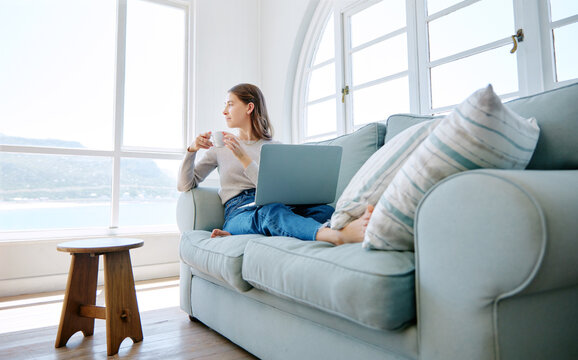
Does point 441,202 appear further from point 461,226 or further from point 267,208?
point 267,208

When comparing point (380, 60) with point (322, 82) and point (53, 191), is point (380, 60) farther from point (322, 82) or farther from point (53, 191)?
point (53, 191)

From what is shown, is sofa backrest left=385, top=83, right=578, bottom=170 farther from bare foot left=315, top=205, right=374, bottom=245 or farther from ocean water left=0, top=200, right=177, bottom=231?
ocean water left=0, top=200, right=177, bottom=231

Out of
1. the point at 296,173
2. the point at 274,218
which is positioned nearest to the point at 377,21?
the point at 296,173

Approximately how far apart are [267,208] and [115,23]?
2642 mm

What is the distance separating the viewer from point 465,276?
0.72 m

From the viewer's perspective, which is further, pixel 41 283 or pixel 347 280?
pixel 41 283

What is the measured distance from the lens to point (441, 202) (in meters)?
0.77

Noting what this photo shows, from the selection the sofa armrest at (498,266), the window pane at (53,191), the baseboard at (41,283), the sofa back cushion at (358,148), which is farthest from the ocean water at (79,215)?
the sofa armrest at (498,266)

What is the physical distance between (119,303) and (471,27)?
94.9 inches

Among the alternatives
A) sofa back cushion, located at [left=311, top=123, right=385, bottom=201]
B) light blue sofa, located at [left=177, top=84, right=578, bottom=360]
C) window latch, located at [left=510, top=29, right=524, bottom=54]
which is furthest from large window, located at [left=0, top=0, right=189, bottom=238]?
window latch, located at [left=510, top=29, right=524, bottom=54]

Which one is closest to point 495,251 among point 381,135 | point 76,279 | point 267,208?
point 267,208

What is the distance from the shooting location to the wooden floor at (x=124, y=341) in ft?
4.93

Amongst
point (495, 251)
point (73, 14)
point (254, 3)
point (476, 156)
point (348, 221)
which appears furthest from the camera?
point (254, 3)

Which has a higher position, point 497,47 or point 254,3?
point 254,3
